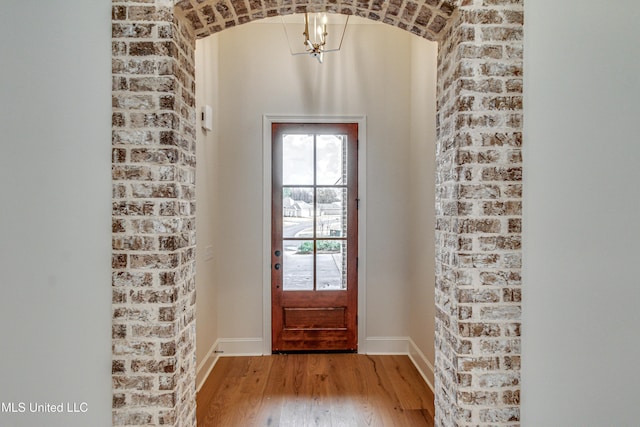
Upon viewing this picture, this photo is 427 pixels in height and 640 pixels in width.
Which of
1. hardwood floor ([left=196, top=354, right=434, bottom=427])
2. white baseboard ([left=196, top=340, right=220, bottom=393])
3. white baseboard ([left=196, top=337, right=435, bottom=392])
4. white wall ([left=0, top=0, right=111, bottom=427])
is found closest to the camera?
white wall ([left=0, top=0, right=111, bottom=427])

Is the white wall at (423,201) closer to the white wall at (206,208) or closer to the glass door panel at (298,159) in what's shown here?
the glass door panel at (298,159)

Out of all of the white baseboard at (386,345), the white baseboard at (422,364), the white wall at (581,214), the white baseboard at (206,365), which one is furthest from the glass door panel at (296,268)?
the white wall at (581,214)

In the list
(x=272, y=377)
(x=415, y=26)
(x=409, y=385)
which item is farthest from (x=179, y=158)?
(x=409, y=385)

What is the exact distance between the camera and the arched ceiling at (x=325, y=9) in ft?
5.48

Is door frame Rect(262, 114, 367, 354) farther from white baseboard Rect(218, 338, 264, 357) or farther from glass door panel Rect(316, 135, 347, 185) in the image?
glass door panel Rect(316, 135, 347, 185)

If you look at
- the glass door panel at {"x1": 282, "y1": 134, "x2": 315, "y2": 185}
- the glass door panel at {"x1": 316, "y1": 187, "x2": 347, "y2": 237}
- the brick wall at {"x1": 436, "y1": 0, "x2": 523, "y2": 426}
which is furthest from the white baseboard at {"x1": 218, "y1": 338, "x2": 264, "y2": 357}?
the brick wall at {"x1": 436, "y1": 0, "x2": 523, "y2": 426}

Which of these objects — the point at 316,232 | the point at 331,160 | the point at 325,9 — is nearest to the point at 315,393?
the point at 316,232

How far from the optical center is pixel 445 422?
172cm

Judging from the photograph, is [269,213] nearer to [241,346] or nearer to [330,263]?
[330,263]

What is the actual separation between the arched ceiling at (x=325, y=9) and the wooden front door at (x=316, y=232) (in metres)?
1.70

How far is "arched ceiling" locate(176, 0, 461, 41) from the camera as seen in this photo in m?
1.67

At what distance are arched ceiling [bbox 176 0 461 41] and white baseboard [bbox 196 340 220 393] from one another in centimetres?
244

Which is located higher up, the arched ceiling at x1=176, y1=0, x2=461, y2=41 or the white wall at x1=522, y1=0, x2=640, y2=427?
the arched ceiling at x1=176, y1=0, x2=461, y2=41

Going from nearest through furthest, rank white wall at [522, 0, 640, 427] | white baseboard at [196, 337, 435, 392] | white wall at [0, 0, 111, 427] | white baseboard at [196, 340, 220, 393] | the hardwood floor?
white wall at [522, 0, 640, 427] → white wall at [0, 0, 111, 427] → the hardwood floor → white baseboard at [196, 340, 220, 393] → white baseboard at [196, 337, 435, 392]
